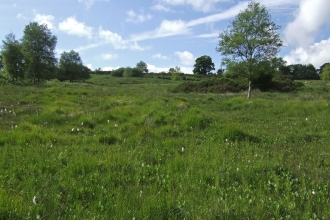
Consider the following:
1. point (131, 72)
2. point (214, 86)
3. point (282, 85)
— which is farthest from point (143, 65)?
point (282, 85)

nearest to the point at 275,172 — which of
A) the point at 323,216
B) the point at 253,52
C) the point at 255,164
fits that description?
the point at 255,164

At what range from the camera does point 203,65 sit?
107 metres

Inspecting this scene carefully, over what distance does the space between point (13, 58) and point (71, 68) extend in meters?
31.2

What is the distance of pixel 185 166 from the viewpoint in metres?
4.97

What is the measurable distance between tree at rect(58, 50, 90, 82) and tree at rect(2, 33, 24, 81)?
28.5 meters

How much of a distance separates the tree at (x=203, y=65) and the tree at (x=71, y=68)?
5061cm

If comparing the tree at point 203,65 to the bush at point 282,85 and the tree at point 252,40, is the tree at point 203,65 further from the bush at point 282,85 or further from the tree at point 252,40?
the tree at point 252,40

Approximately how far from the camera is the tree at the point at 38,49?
43906 mm

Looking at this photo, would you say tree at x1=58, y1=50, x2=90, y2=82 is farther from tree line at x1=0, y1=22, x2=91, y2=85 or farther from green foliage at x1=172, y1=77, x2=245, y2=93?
green foliage at x1=172, y1=77, x2=245, y2=93

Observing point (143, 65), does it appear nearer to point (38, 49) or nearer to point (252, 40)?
point (38, 49)

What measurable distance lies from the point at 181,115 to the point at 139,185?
6.31 m

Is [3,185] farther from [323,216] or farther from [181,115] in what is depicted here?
[181,115]

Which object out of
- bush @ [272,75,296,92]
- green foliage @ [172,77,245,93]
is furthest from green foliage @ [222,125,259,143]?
bush @ [272,75,296,92]

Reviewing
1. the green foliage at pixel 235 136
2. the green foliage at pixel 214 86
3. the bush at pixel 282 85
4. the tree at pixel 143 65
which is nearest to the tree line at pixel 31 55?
the green foliage at pixel 214 86
